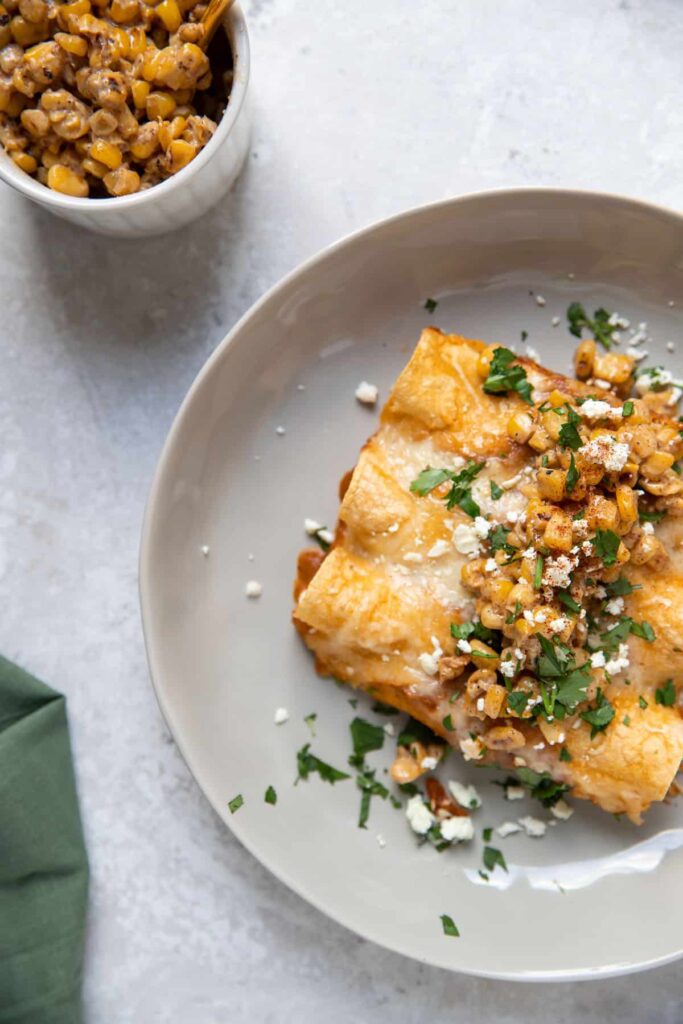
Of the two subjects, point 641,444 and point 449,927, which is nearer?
point 641,444

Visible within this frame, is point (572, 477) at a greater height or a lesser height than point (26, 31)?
lesser

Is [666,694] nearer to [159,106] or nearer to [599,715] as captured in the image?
[599,715]

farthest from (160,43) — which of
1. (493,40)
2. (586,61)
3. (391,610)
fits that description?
(391,610)

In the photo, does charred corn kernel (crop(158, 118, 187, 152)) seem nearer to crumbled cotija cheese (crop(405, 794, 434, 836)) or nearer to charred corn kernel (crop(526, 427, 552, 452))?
charred corn kernel (crop(526, 427, 552, 452))

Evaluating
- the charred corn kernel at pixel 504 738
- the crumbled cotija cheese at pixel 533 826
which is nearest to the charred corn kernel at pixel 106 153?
the charred corn kernel at pixel 504 738

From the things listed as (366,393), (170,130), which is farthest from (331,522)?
(170,130)
